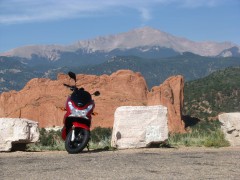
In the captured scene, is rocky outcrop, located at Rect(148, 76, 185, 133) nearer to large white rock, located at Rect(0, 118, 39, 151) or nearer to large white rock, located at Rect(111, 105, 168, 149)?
large white rock, located at Rect(111, 105, 168, 149)

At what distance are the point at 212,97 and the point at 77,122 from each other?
235 feet

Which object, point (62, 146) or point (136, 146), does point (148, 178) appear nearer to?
point (136, 146)

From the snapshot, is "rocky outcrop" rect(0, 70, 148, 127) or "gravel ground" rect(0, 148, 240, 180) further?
"rocky outcrop" rect(0, 70, 148, 127)

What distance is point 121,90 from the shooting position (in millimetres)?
76500

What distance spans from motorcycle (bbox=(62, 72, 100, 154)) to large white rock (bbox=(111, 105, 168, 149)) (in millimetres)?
1002

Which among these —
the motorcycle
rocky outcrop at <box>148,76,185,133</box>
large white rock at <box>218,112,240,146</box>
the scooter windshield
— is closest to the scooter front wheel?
the motorcycle

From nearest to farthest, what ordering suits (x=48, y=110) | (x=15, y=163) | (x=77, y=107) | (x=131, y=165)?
1. (x=131, y=165)
2. (x=15, y=163)
3. (x=77, y=107)
4. (x=48, y=110)

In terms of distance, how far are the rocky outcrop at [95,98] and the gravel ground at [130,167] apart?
6049 centimetres

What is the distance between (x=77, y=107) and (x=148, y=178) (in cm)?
521

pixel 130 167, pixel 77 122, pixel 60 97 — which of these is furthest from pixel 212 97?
pixel 130 167

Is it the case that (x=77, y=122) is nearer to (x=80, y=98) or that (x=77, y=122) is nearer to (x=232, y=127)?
(x=80, y=98)

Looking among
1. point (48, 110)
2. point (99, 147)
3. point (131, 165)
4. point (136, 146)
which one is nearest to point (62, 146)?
point (99, 147)

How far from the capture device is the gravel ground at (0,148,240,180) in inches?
296

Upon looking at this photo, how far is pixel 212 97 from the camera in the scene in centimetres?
8175
